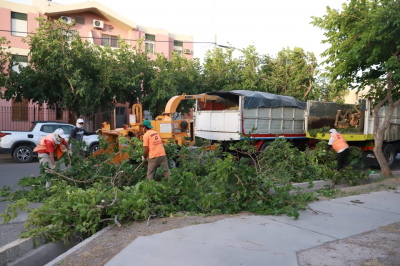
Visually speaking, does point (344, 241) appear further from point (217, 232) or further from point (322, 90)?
point (322, 90)

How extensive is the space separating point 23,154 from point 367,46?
12.4m

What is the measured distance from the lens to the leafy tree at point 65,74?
15.0 m

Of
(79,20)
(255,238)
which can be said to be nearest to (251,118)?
(255,238)

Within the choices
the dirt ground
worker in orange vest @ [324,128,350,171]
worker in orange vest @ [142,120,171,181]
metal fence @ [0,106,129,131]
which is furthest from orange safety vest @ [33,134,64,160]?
metal fence @ [0,106,129,131]

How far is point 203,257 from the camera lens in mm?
3785

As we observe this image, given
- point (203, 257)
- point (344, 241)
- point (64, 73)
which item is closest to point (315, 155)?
point (344, 241)

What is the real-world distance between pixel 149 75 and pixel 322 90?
1189 cm

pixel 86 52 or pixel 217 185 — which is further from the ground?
pixel 86 52

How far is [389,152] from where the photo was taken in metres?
12.8

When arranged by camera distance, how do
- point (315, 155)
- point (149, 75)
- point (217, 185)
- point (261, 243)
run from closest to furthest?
point (261, 243)
point (217, 185)
point (315, 155)
point (149, 75)

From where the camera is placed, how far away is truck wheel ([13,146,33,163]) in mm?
12727

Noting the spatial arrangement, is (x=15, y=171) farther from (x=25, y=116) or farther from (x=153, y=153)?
(x=25, y=116)

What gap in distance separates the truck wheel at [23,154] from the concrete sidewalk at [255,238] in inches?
410

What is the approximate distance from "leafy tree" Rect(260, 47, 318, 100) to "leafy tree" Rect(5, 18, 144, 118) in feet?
31.6
